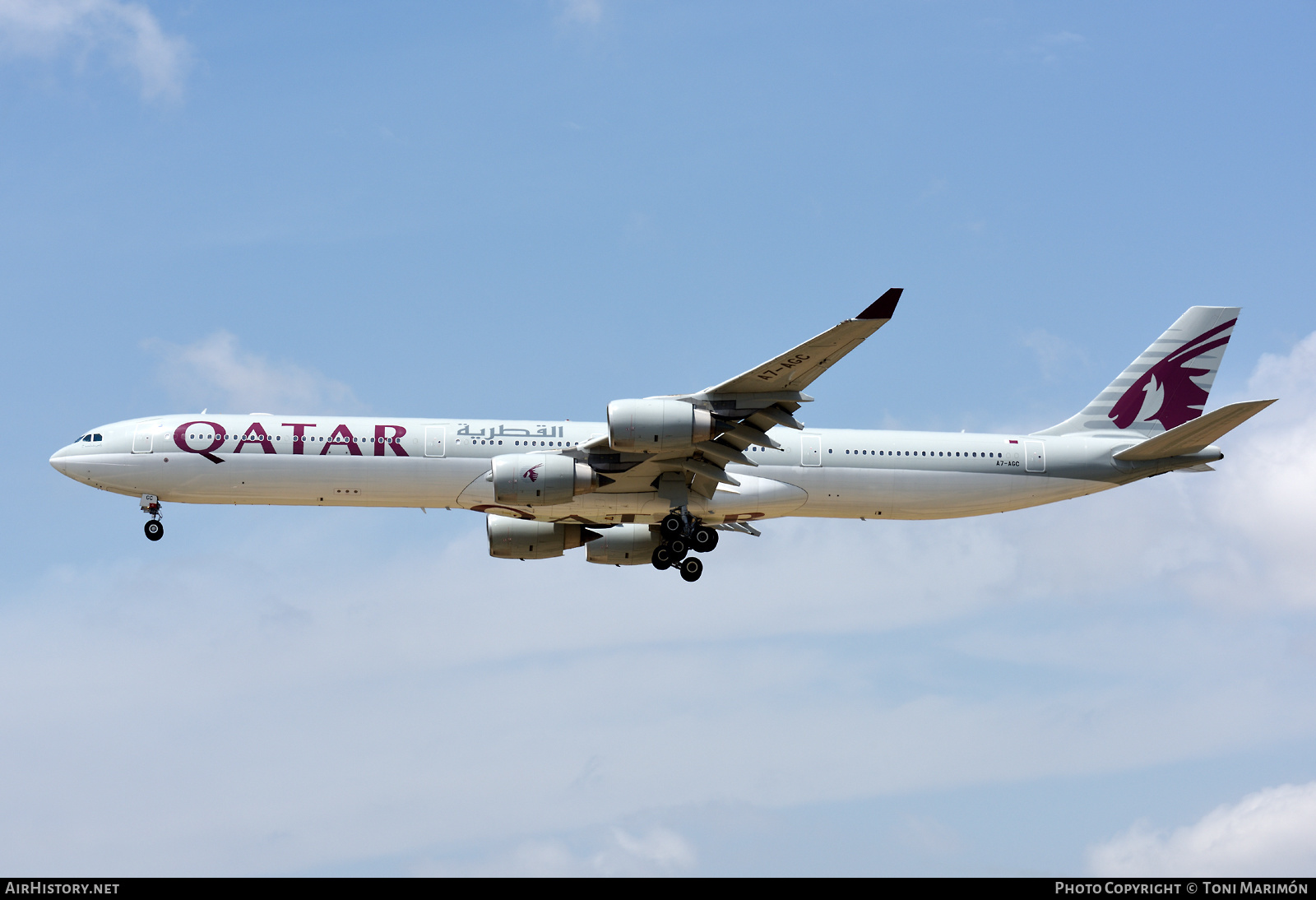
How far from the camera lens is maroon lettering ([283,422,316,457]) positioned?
36625 mm

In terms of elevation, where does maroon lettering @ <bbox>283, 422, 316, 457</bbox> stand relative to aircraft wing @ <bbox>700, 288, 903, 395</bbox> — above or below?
above

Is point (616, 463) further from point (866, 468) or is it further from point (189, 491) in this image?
point (189, 491)

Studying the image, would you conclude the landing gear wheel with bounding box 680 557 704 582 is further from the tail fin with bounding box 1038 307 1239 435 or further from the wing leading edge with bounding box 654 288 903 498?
the tail fin with bounding box 1038 307 1239 435

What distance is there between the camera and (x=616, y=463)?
116 ft

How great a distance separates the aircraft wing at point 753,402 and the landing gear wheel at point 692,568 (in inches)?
81.9

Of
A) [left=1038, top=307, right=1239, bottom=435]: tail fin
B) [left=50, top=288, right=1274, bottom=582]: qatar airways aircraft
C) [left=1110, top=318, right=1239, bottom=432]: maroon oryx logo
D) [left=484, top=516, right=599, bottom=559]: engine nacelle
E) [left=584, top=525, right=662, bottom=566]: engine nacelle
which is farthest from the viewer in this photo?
[left=1110, top=318, right=1239, bottom=432]: maroon oryx logo

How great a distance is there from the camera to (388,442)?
3688 centimetres

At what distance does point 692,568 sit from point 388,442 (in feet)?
31.7

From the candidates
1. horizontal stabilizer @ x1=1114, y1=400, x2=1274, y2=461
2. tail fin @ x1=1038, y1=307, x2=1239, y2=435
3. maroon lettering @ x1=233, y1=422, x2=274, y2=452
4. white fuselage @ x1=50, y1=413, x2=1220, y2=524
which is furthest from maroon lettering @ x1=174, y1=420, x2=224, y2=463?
horizontal stabilizer @ x1=1114, y1=400, x2=1274, y2=461

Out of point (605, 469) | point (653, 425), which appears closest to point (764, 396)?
point (653, 425)

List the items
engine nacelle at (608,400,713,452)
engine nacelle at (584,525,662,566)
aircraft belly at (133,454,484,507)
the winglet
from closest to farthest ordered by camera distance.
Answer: the winglet, engine nacelle at (608,400,713,452), aircraft belly at (133,454,484,507), engine nacelle at (584,525,662,566)

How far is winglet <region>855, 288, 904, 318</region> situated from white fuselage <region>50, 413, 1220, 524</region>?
8141 mm

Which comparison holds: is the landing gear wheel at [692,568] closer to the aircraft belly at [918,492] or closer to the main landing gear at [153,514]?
the aircraft belly at [918,492]
